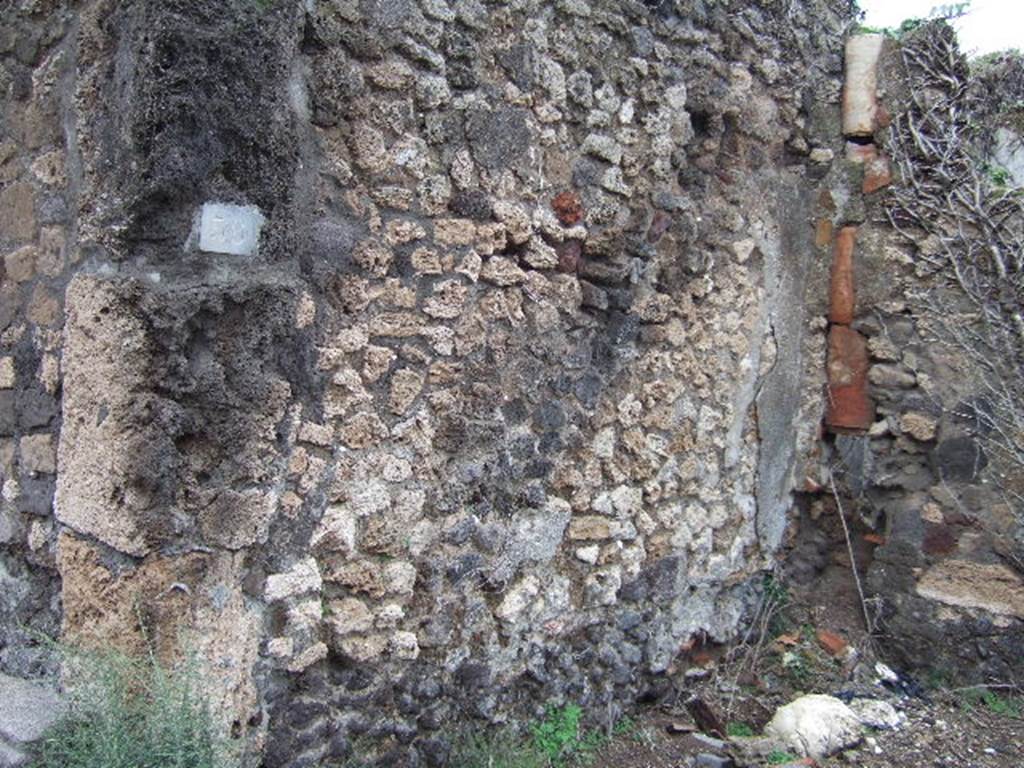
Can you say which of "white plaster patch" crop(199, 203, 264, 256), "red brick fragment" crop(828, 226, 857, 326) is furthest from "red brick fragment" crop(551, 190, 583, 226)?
"red brick fragment" crop(828, 226, 857, 326)

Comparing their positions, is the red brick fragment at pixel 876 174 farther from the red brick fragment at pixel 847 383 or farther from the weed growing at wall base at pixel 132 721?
the weed growing at wall base at pixel 132 721

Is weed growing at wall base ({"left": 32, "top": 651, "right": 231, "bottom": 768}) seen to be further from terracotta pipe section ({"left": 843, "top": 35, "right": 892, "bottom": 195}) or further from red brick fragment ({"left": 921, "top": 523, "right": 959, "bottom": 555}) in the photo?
terracotta pipe section ({"left": 843, "top": 35, "right": 892, "bottom": 195})

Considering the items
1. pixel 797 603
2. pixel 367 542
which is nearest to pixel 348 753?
pixel 367 542

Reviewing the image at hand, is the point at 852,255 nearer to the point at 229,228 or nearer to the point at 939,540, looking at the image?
the point at 939,540

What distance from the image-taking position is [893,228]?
14.5 ft

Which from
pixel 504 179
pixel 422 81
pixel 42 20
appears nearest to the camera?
pixel 42 20

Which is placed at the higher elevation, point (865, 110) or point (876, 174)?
point (865, 110)

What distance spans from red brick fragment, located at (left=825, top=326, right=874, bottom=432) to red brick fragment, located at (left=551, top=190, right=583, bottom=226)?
171cm

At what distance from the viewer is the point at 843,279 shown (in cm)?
453

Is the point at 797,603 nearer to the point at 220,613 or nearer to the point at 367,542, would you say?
the point at 367,542

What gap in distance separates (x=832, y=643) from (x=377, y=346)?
257 cm

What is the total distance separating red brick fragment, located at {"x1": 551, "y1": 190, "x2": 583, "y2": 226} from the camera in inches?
131

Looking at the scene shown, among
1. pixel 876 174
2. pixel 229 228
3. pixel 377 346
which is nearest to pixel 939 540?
pixel 876 174

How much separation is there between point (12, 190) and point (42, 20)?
46cm
